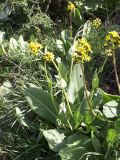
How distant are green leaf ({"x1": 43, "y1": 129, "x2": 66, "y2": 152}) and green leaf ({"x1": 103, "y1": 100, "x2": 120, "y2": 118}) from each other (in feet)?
0.87

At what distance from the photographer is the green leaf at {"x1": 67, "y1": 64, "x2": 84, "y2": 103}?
2.26 meters

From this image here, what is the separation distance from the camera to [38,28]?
2982 millimetres

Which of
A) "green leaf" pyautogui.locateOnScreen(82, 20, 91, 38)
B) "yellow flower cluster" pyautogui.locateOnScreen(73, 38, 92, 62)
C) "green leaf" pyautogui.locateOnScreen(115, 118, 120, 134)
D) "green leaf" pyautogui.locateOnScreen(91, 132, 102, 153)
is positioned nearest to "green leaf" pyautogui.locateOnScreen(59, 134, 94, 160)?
"green leaf" pyautogui.locateOnScreen(91, 132, 102, 153)

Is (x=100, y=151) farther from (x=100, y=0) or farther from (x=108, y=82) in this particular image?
(x=100, y=0)

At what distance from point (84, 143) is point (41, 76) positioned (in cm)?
68

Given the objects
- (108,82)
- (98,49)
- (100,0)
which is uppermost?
(100,0)

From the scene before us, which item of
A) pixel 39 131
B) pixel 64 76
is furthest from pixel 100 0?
pixel 39 131

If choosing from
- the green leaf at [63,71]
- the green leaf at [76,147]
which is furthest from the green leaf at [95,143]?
the green leaf at [63,71]

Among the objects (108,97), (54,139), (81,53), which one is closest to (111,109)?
(108,97)

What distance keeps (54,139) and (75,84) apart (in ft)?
1.18

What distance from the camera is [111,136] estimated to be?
2.00 metres

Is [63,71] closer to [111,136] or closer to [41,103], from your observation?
[41,103]

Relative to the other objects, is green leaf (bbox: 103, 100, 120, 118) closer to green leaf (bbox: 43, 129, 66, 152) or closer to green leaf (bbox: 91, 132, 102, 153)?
green leaf (bbox: 91, 132, 102, 153)

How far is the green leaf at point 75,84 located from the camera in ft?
7.43
